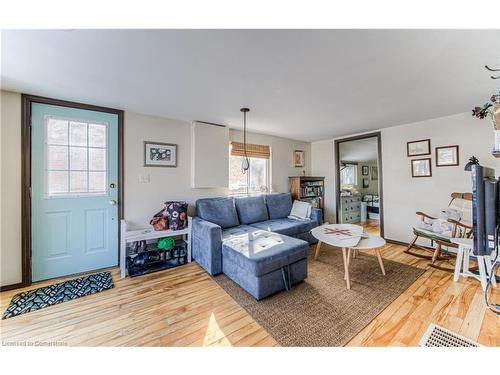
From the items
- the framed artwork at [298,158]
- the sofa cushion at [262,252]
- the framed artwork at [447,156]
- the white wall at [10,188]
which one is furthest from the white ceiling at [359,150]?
the white wall at [10,188]

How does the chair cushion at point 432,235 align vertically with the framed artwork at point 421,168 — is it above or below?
below

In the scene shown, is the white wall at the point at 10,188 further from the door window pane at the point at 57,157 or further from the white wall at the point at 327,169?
the white wall at the point at 327,169

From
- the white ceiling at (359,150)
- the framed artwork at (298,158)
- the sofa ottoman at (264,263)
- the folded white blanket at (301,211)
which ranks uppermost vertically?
the white ceiling at (359,150)

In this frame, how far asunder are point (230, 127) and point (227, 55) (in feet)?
6.86

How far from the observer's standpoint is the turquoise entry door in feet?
7.33

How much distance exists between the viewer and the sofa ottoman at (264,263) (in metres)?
1.93

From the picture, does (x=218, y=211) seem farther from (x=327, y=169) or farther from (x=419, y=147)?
(x=419, y=147)

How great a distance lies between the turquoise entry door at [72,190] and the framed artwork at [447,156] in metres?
4.96

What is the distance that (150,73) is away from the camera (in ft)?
5.80

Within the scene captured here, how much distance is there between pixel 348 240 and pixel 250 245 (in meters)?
1.21

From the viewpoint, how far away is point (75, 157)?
2420mm

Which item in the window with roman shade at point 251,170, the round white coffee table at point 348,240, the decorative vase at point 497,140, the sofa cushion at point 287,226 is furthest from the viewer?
the window with roman shade at point 251,170

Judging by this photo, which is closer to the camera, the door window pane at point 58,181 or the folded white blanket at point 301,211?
the door window pane at point 58,181
